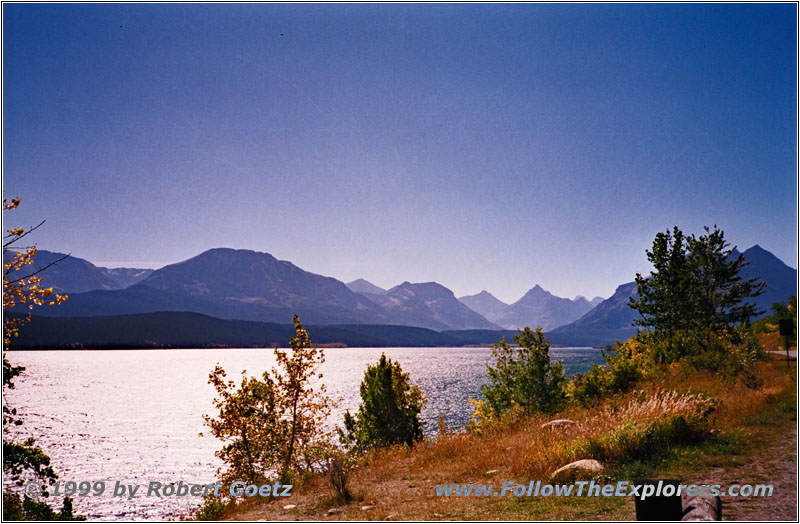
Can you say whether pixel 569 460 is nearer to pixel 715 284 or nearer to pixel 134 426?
pixel 715 284

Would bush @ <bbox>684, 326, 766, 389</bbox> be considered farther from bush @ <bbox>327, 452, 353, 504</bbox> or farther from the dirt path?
bush @ <bbox>327, 452, 353, 504</bbox>

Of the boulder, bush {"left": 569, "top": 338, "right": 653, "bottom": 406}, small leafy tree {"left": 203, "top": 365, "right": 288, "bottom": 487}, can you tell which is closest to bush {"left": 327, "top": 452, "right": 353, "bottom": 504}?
the boulder

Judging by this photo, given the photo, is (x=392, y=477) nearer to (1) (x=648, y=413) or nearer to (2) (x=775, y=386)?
(1) (x=648, y=413)

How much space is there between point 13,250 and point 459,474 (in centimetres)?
1224

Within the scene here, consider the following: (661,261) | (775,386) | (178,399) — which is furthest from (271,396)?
(178,399)

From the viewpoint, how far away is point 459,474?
14.5 m

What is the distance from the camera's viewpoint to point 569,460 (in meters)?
13.1

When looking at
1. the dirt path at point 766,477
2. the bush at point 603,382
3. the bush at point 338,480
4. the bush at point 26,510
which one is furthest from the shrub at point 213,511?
the bush at point 603,382

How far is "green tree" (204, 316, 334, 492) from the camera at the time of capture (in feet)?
65.5

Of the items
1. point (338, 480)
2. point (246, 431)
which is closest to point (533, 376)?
point (246, 431)

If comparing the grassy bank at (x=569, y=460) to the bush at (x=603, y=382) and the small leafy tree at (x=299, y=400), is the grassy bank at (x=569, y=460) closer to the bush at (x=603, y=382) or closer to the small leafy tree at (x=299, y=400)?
the small leafy tree at (x=299, y=400)

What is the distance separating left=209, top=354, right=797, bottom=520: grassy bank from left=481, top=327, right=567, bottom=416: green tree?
10.6 meters

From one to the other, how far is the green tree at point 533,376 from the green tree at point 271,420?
1228cm

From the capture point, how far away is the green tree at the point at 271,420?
1995 centimetres
